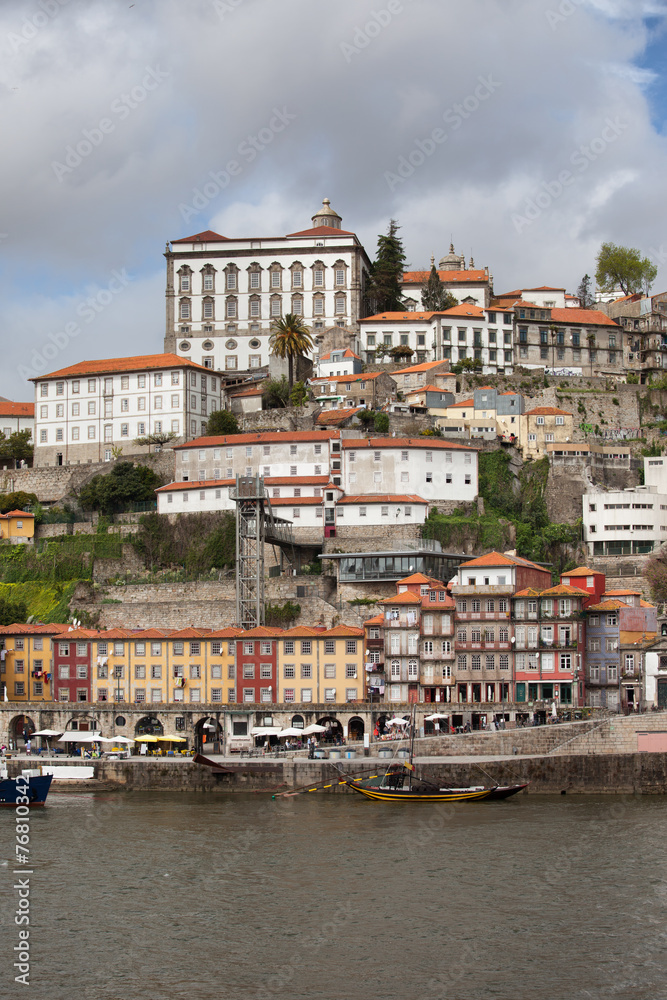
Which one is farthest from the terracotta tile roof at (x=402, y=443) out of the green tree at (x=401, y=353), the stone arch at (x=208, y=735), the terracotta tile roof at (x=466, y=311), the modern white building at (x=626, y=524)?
the stone arch at (x=208, y=735)

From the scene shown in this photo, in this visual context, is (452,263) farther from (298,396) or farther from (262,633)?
(262,633)

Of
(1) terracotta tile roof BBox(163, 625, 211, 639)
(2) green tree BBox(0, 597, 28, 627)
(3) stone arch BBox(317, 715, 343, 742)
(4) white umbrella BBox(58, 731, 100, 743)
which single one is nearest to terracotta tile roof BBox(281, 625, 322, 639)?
(1) terracotta tile roof BBox(163, 625, 211, 639)

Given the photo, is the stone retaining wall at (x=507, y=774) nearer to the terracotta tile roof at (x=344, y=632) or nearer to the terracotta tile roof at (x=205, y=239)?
the terracotta tile roof at (x=344, y=632)

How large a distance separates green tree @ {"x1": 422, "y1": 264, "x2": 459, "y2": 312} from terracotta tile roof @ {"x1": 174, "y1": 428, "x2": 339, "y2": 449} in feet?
93.7

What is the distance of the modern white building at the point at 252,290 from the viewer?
114562 millimetres

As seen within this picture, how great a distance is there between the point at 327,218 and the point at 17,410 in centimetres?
3462

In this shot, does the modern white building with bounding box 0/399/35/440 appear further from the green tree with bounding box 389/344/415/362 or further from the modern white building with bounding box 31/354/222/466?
the green tree with bounding box 389/344/415/362

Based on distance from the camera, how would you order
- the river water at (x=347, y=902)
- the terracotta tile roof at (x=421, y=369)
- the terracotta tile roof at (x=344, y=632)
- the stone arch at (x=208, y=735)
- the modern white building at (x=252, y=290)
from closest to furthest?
1. the river water at (x=347, y=902)
2. the stone arch at (x=208, y=735)
3. the terracotta tile roof at (x=344, y=632)
4. the terracotta tile roof at (x=421, y=369)
5. the modern white building at (x=252, y=290)

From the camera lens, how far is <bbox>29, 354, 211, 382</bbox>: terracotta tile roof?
335ft

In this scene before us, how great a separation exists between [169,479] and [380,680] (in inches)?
1161

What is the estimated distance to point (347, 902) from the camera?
40625 mm

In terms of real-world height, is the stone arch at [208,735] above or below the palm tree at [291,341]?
below

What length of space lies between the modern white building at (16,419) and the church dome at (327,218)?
32.5 m

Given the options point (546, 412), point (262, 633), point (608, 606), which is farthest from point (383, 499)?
point (546, 412)
